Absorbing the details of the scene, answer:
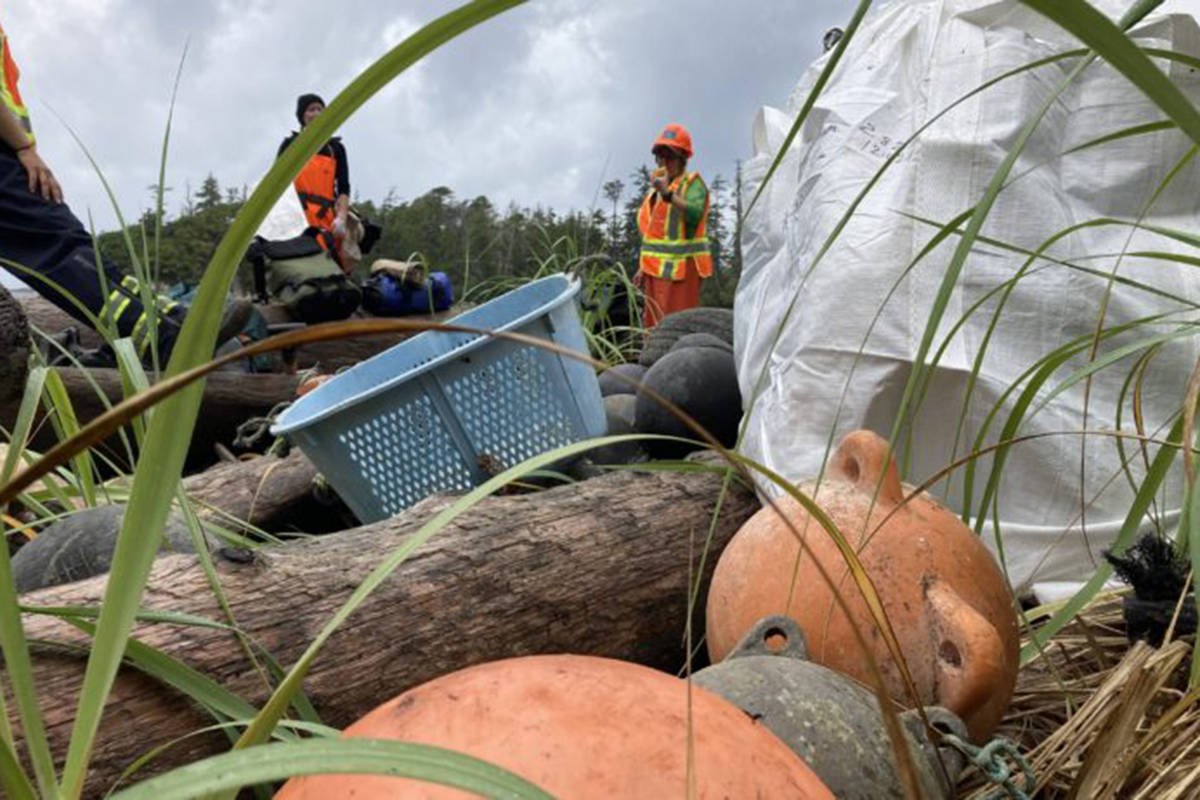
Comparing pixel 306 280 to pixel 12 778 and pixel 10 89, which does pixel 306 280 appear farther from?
pixel 12 778

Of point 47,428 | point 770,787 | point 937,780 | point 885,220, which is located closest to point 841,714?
point 937,780

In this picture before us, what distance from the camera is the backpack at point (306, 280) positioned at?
802 centimetres

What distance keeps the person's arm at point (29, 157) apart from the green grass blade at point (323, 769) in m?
5.14

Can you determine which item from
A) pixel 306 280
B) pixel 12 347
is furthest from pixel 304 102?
pixel 12 347

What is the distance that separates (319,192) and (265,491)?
235 inches

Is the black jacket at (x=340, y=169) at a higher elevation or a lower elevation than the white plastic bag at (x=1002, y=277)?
higher

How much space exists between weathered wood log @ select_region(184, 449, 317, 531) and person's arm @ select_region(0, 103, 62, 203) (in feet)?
7.12

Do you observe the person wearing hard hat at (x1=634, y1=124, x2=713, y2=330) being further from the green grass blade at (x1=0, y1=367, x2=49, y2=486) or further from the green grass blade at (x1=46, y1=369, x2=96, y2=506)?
the green grass blade at (x1=0, y1=367, x2=49, y2=486)

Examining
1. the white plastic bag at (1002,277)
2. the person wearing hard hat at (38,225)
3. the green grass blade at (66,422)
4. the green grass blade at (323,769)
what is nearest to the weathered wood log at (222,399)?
the person wearing hard hat at (38,225)

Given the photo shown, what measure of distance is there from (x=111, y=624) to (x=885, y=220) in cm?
215

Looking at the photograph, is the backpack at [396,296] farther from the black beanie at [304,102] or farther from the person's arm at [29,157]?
the person's arm at [29,157]

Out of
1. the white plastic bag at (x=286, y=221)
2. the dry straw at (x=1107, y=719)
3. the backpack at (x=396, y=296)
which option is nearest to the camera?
the dry straw at (x=1107, y=719)

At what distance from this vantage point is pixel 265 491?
3.53 metres

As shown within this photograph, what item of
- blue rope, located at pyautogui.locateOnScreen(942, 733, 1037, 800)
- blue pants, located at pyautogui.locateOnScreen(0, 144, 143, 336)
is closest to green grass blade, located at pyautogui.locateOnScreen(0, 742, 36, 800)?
blue rope, located at pyautogui.locateOnScreen(942, 733, 1037, 800)
